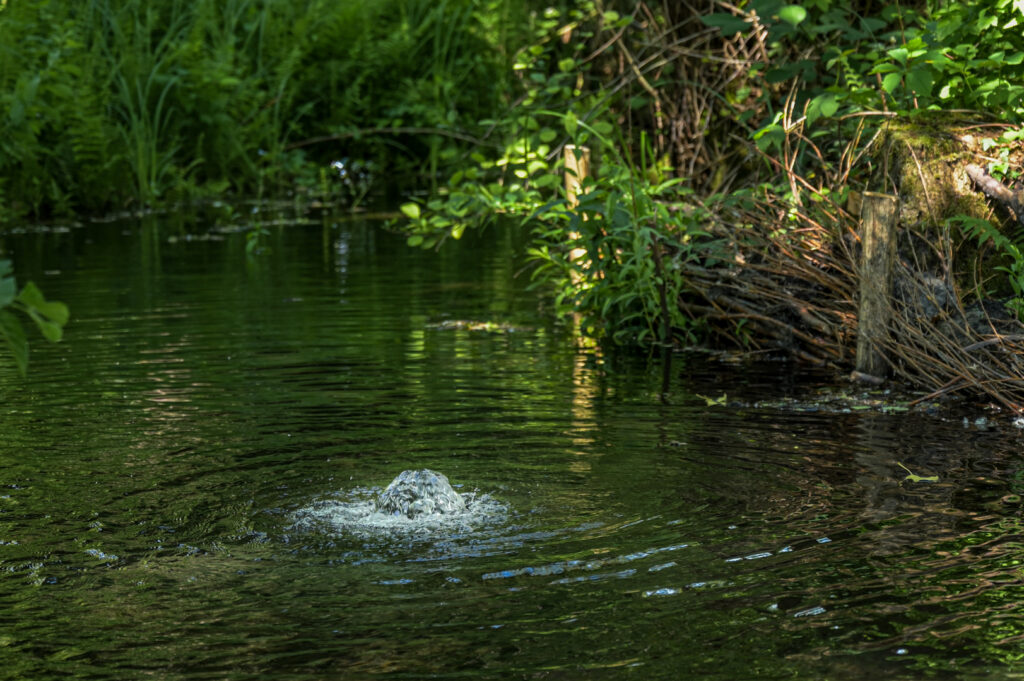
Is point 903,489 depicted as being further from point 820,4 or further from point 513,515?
point 820,4

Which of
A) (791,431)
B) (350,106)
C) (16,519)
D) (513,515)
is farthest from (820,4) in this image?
(350,106)

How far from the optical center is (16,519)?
5.38 metres

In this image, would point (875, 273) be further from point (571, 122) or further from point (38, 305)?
point (38, 305)

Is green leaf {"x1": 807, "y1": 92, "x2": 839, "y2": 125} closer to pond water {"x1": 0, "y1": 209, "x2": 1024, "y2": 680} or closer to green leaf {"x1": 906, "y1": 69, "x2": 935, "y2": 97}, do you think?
green leaf {"x1": 906, "y1": 69, "x2": 935, "y2": 97}

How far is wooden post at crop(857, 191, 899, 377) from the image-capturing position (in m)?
7.71

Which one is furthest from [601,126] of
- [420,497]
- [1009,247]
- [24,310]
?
[24,310]

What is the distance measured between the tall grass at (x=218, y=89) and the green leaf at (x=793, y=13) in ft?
23.7

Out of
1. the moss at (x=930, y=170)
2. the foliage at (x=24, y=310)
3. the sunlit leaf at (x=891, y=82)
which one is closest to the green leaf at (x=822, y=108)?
the sunlit leaf at (x=891, y=82)

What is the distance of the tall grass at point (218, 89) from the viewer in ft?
51.3

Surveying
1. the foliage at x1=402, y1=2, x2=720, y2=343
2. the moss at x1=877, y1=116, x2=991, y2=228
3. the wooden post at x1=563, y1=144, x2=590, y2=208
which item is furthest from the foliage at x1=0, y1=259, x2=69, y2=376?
the wooden post at x1=563, y1=144, x2=590, y2=208

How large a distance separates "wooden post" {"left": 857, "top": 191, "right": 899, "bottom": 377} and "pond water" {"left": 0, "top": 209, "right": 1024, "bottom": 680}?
39 centimetres

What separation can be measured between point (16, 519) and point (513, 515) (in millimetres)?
1865

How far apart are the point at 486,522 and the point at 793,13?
443 centimetres

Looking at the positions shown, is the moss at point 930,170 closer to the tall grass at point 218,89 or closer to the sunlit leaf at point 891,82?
the sunlit leaf at point 891,82
